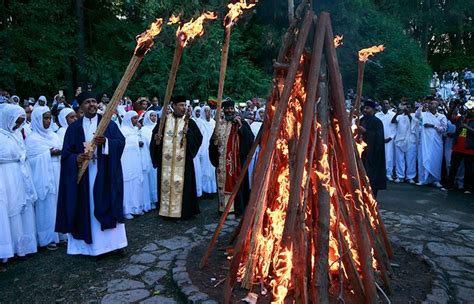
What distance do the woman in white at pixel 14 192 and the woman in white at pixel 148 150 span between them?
117 inches

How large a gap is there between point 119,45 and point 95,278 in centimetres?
1952

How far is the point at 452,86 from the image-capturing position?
100 feet

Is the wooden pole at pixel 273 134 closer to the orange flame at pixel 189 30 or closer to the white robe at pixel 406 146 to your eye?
the orange flame at pixel 189 30

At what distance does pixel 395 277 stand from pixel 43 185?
528 cm

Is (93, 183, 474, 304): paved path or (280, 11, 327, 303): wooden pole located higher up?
(280, 11, 327, 303): wooden pole

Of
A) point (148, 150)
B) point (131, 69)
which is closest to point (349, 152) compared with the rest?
point (131, 69)

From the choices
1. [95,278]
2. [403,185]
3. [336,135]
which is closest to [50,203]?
[95,278]

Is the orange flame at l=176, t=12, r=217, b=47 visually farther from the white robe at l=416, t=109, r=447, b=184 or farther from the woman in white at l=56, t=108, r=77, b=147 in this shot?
the white robe at l=416, t=109, r=447, b=184

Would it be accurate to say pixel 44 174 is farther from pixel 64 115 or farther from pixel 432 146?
pixel 432 146

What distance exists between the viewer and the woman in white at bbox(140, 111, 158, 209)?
30.6 feet

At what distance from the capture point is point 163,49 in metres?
21.3

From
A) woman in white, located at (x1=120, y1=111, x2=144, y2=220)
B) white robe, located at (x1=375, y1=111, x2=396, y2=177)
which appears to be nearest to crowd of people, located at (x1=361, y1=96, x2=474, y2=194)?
white robe, located at (x1=375, y1=111, x2=396, y2=177)

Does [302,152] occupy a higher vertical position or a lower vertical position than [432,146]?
higher

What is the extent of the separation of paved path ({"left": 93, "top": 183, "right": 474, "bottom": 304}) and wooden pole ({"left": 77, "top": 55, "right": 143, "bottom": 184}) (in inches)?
59.9
